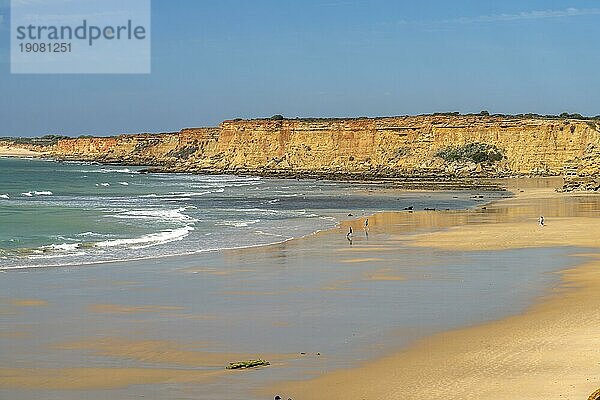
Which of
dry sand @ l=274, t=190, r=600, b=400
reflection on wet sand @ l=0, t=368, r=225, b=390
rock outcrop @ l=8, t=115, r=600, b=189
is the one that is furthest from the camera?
rock outcrop @ l=8, t=115, r=600, b=189

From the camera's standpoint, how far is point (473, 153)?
278ft

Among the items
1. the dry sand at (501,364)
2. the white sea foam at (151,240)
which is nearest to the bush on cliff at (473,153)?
the white sea foam at (151,240)

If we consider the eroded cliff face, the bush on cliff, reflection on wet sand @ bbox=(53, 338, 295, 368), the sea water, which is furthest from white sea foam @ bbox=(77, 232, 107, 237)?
the bush on cliff

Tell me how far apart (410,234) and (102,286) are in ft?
45.1

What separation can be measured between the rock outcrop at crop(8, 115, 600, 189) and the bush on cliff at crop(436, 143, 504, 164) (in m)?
0.33

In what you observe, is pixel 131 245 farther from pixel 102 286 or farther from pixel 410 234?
pixel 410 234

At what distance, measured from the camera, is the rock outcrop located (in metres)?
79.2

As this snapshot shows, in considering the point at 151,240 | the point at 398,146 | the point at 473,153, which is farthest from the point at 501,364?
the point at 398,146

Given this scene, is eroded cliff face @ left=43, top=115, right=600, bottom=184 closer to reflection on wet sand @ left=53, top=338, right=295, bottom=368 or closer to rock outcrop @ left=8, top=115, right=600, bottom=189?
rock outcrop @ left=8, top=115, right=600, bottom=189

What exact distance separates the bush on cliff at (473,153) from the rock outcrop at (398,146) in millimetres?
332

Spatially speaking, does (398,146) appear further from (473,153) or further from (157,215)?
(157,215)

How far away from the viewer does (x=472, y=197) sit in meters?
49.5

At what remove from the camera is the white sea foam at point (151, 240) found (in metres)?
23.8

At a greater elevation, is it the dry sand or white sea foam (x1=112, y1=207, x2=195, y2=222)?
white sea foam (x1=112, y1=207, x2=195, y2=222)
